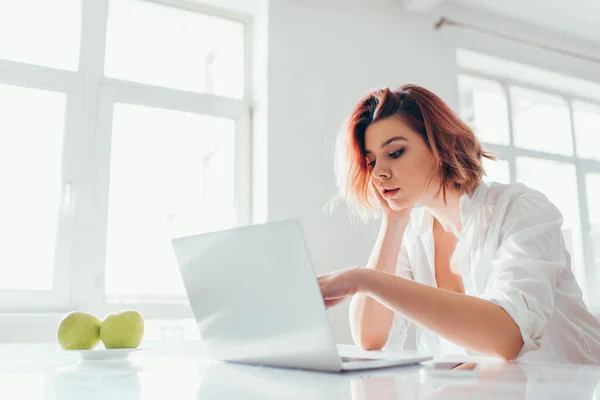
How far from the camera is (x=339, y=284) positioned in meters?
0.91

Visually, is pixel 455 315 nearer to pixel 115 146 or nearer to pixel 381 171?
pixel 381 171

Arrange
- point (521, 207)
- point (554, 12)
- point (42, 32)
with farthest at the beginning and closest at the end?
point (554, 12) → point (42, 32) → point (521, 207)

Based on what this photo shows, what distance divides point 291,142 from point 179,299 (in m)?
0.97

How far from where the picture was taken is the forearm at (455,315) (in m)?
0.97

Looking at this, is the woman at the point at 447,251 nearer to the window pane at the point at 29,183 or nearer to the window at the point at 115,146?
the window at the point at 115,146

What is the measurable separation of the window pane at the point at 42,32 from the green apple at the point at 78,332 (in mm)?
2006

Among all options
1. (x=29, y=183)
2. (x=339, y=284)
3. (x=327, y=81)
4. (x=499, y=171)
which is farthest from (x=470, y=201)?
(x=499, y=171)

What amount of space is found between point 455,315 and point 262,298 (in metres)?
0.37

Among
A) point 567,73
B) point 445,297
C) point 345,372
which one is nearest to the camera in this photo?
point 345,372

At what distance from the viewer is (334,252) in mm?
2943

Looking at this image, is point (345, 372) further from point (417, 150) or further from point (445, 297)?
point (417, 150)

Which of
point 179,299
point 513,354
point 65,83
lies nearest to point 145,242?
point 179,299

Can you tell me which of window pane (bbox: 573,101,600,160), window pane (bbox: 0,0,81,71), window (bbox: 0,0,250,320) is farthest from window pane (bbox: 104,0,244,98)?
window pane (bbox: 573,101,600,160)

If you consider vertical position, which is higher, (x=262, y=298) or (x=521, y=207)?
(x=521, y=207)
